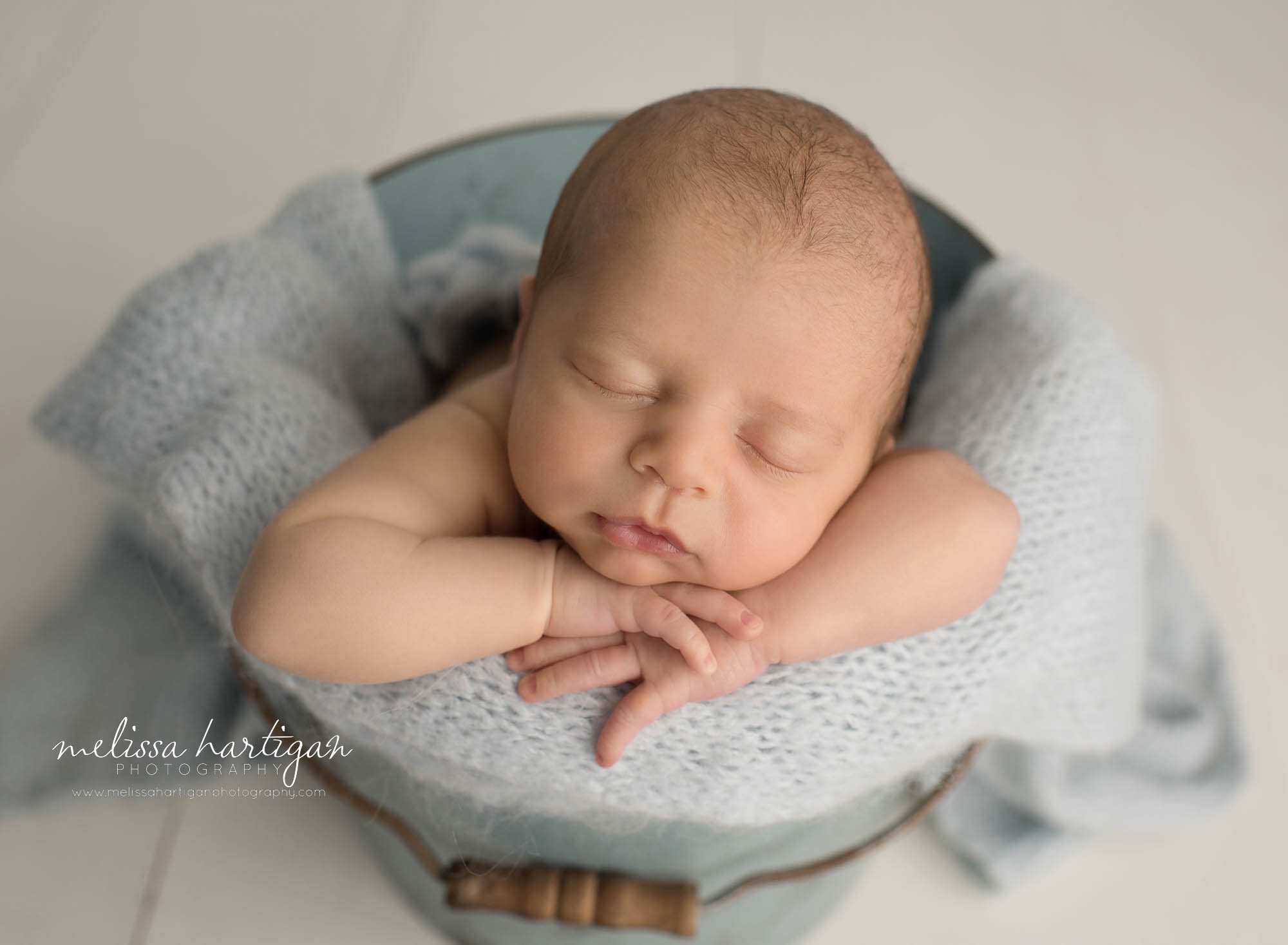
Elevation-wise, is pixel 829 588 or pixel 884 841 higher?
pixel 829 588

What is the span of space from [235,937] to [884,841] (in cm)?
56

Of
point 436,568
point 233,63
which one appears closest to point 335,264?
point 436,568

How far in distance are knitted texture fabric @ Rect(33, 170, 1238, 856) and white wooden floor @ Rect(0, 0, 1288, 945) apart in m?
0.24

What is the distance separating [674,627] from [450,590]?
12 centimetres

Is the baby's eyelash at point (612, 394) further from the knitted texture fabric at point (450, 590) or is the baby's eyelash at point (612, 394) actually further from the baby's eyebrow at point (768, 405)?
the knitted texture fabric at point (450, 590)

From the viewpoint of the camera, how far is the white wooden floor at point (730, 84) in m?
0.95

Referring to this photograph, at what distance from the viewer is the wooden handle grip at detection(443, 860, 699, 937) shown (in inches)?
26.4

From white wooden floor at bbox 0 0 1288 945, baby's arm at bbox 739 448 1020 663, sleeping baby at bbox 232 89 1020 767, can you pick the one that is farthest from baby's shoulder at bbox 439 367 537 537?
white wooden floor at bbox 0 0 1288 945

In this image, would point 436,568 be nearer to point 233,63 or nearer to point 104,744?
point 104,744

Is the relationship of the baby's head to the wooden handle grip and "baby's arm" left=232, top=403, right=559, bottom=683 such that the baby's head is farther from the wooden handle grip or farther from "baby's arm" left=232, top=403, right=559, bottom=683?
the wooden handle grip

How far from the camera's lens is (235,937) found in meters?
0.90

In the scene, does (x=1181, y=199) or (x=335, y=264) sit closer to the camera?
(x=335, y=264)

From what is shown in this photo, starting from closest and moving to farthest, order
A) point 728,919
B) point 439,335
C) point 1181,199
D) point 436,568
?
point 436,568 → point 728,919 → point 439,335 → point 1181,199

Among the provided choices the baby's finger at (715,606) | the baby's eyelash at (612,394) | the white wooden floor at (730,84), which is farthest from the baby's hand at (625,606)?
the white wooden floor at (730,84)
